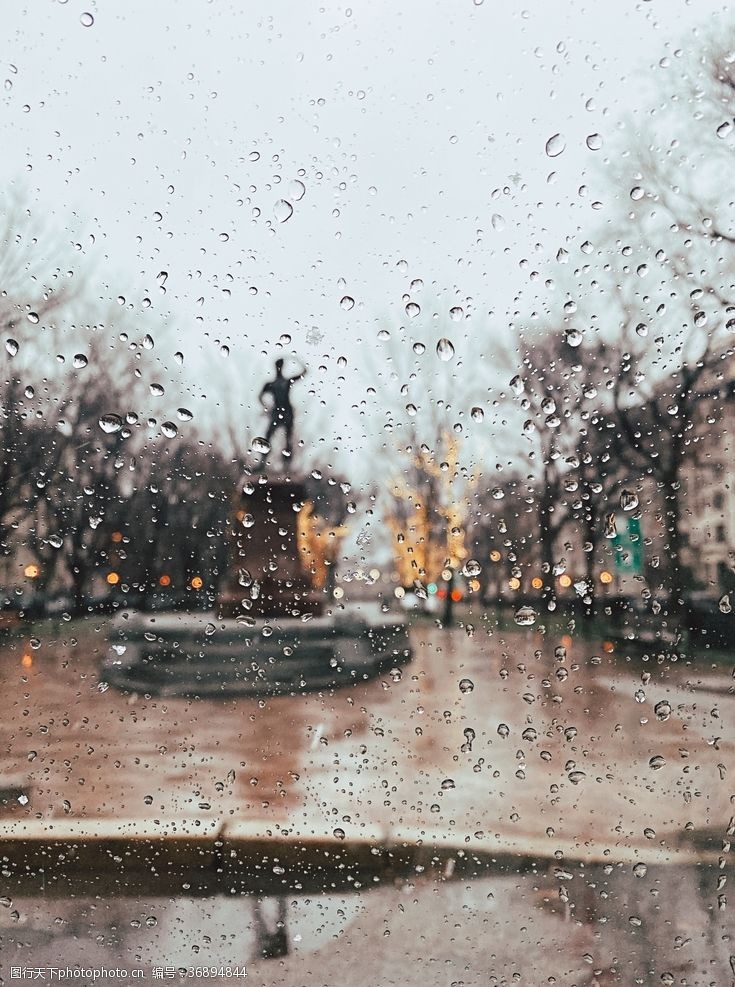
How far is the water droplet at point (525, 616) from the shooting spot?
1154mm

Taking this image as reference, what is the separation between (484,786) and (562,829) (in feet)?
0.50

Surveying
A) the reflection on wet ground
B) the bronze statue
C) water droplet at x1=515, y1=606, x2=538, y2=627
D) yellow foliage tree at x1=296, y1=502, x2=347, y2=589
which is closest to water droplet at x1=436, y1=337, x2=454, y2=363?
the bronze statue

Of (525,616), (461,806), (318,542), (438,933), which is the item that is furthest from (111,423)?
(438,933)

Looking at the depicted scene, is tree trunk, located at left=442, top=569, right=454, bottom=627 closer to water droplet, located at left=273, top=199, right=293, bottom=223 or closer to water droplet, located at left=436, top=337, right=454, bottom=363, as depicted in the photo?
water droplet, located at left=436, top=337, right=454, bottom=363

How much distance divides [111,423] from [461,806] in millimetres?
952

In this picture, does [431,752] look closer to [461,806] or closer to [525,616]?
[461,806]

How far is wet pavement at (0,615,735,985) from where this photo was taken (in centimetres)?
113

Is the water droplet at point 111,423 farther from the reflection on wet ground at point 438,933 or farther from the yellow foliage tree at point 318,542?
the reflection on wet ground at point 438,933

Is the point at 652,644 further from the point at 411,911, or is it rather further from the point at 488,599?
the point at 411,911

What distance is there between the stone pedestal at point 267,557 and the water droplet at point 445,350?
343 millimetres

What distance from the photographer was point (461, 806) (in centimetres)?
116

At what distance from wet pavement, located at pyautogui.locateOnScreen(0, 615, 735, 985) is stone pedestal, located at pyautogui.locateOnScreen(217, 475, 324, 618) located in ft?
0.60

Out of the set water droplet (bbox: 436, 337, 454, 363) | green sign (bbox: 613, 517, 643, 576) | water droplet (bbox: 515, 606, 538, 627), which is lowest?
water droplet (bbox: 515, 606, 538, 627)

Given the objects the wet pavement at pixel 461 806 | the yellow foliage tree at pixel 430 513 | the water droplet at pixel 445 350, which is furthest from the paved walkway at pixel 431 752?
the water droplet at pixel 445 350
